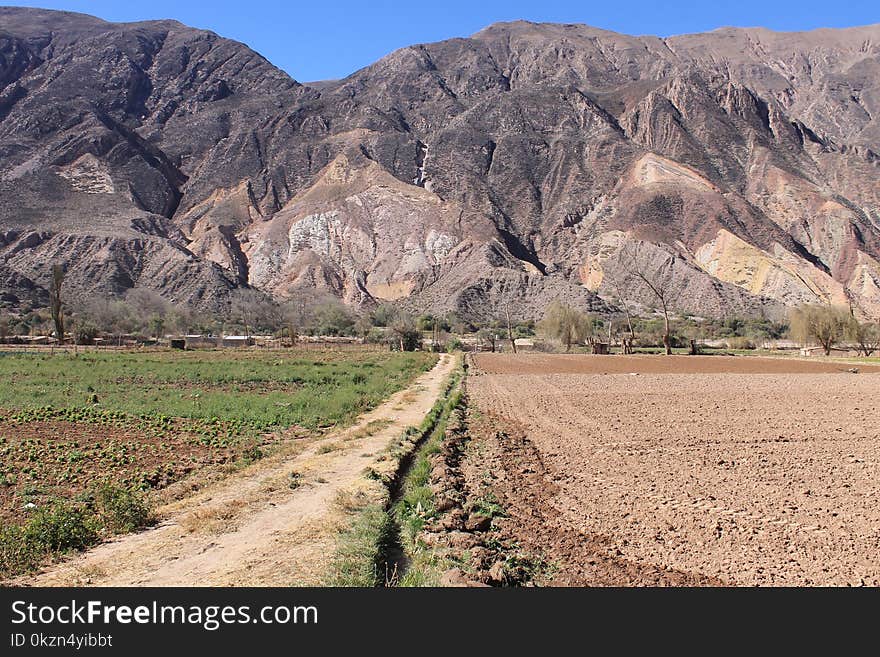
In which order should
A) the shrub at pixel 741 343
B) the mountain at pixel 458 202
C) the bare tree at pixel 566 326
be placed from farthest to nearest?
the mountain at pixel 458 202
the bare tree at pixel 566 326
the shrub at pixel 741 343

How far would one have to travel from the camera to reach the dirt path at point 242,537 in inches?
286

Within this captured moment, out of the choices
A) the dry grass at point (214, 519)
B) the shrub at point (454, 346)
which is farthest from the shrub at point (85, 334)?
the dry grass at point (214, 519)

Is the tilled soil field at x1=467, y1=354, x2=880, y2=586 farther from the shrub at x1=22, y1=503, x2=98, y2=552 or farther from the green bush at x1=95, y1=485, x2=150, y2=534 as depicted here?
the shrub at x1=22, y1=503, x2=98, y2=552

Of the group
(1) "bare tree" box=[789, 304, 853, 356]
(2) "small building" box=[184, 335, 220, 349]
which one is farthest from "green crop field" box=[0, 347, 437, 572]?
(1) "bare tree" box=[789, 304, 853, 356]

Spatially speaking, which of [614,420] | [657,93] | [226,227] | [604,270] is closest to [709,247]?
[604,270]

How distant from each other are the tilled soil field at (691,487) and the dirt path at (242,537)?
9.12 feet

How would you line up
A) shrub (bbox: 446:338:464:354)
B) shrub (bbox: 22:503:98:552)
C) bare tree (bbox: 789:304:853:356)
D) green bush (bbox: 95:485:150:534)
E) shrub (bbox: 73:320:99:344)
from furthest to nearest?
→ shrub (bbox: 73:320:99:344) < shrub (bbox: 446:338:464:354) < bare tree (bbox: 789:304:853:356) < green bush (bbox: 95:485:150:534) < shrub (bbox: 22:503:98:552)

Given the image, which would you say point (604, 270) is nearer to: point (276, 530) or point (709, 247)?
point (709, 247)

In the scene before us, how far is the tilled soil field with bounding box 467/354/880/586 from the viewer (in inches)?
281

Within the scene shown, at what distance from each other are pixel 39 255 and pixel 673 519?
139 m

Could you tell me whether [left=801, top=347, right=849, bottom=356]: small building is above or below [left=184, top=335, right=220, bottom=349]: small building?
above

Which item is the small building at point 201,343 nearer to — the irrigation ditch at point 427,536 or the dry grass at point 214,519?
the irrigation ditch at point 427,536

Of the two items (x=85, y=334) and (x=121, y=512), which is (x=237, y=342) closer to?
(x=85, y=334)

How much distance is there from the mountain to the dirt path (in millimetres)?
106029
